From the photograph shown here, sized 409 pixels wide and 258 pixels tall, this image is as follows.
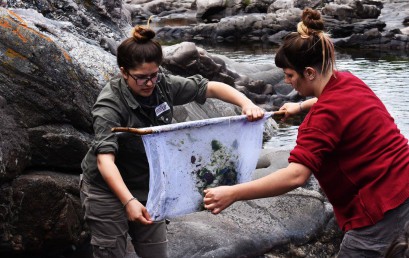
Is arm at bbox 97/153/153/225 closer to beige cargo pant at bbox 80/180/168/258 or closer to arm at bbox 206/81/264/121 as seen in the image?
beige cargo pant at bbox 80/180/168/258

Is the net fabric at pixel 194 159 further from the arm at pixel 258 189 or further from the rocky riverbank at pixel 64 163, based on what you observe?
the rocky riverbank at pixel 64 163

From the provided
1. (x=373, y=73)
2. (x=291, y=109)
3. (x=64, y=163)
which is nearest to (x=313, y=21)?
(x=291, y=109)

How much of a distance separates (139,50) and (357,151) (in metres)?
1.38

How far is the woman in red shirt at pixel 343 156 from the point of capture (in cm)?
328

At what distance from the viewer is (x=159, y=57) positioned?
3.99m

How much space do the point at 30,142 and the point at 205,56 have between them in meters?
9.08

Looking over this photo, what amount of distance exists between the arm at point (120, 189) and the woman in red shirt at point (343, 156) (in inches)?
17.1

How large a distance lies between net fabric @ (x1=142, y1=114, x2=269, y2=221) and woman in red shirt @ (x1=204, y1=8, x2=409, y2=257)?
21.6 inches

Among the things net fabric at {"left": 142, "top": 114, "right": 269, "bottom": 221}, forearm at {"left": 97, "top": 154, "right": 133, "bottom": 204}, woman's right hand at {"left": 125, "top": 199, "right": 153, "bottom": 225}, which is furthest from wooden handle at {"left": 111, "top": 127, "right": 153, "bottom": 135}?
woman's right hand at {"left": 125, "top": 199, "right": 153, "bottom": 225}

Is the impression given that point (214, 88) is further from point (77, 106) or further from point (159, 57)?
point (77, 106)

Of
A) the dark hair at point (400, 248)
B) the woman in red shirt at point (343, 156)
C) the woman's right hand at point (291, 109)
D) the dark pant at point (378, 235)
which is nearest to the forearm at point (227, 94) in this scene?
the woman's right hand at point (291, 109)

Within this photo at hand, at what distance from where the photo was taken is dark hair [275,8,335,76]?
339cm

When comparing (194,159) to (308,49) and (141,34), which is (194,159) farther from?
(308,49)

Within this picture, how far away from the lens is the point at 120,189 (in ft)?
12.0
